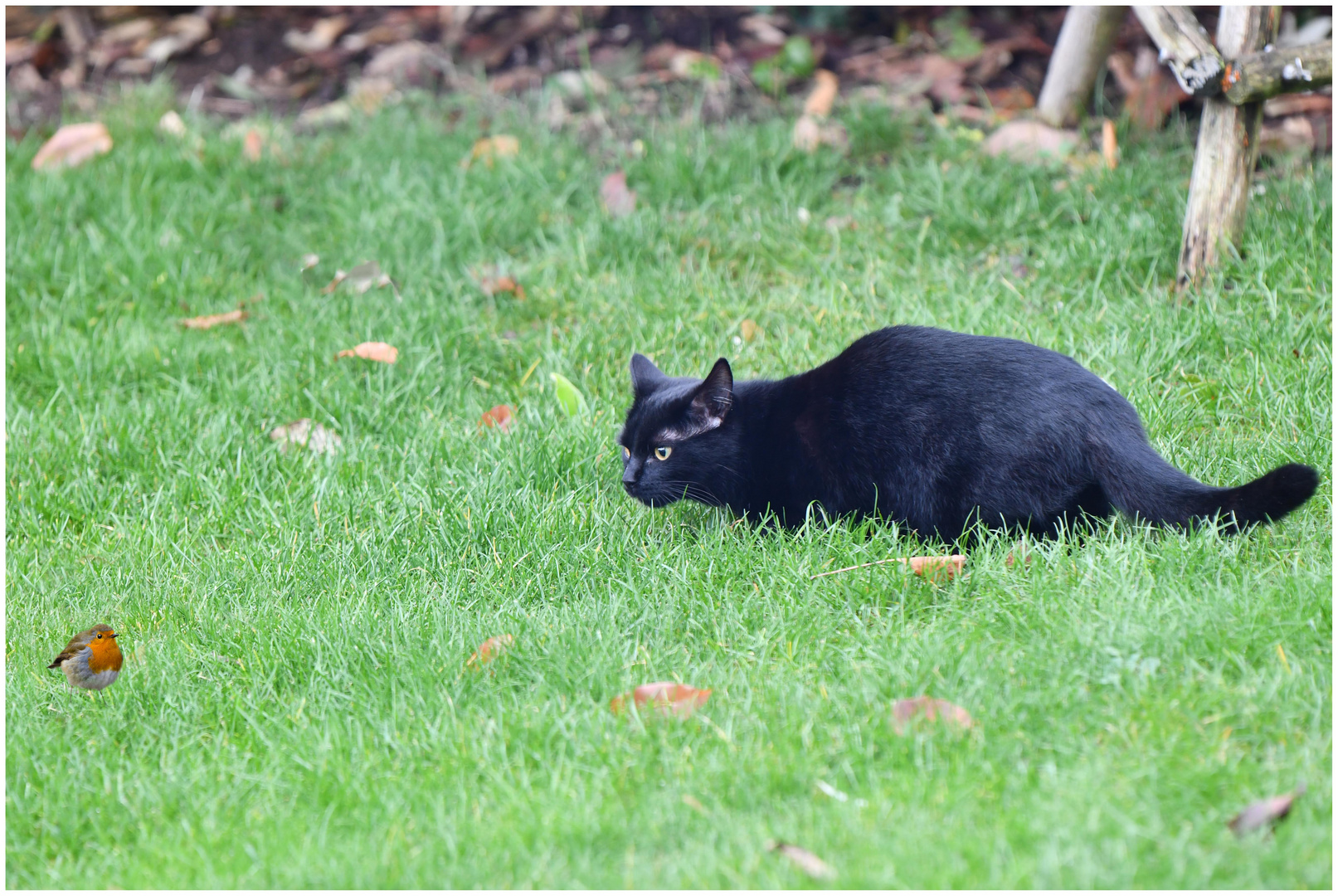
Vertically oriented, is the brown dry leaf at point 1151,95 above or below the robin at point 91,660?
above

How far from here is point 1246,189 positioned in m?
4.12

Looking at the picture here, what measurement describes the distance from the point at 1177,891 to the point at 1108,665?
1.87 feet

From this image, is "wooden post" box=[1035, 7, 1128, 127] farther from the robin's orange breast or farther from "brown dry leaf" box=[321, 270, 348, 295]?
the robin's orange breast

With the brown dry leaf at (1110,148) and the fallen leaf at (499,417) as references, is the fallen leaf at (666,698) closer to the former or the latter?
the fallen leaf at (499,417)

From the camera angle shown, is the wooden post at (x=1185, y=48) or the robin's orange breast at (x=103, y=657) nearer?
the robin's orange breast at (x=103, y=657)

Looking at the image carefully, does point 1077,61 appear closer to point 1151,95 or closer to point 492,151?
point 1151,95

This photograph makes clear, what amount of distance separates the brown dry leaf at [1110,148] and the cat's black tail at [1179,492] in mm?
2250

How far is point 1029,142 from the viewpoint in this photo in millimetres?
4984

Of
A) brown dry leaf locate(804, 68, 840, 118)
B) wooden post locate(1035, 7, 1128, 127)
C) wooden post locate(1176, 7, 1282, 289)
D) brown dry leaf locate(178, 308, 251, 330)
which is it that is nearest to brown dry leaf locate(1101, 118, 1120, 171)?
wooden post locate(1035, 7, 1128, 127)

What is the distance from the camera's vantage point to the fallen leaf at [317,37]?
260 inches

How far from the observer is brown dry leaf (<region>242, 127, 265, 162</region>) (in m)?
5.54

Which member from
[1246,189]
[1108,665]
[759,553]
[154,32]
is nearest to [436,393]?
[759,553]

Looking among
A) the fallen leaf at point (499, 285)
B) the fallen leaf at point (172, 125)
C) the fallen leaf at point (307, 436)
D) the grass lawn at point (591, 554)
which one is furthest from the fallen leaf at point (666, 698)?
the fallen leaf at point (172, 125)

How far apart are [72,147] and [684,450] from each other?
388 cm
